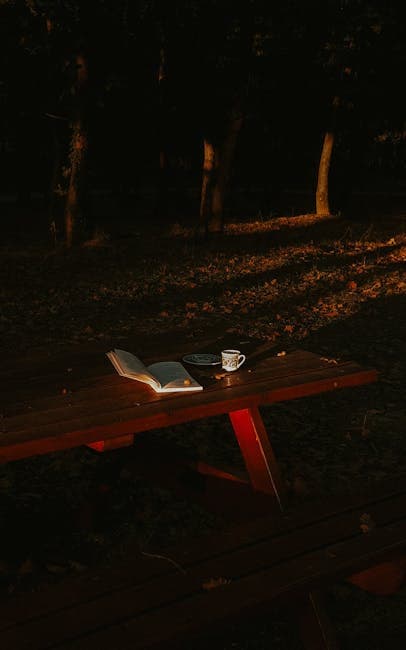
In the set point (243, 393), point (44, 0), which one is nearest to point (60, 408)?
point (243, 393)

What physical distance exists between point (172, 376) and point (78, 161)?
436 inches

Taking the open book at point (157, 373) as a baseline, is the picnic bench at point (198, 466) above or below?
below

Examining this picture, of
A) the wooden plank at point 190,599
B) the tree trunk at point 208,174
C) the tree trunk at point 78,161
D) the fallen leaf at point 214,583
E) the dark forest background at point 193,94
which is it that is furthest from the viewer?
the tree trunk at point 208,174

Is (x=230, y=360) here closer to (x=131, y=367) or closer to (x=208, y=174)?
(x=131, y=367)

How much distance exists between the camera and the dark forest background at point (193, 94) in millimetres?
13789

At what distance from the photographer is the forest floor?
146 inches

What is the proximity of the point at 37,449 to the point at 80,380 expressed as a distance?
2.42ft

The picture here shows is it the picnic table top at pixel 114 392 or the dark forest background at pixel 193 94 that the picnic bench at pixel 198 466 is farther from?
the dark forest background at pixel 193 94

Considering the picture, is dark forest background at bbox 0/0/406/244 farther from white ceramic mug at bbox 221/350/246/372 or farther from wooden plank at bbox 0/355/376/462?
wooden plank at bbox 0/355/376/462

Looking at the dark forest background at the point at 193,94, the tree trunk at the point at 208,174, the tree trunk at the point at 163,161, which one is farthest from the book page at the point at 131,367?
the tree trunk at the point at 163,161

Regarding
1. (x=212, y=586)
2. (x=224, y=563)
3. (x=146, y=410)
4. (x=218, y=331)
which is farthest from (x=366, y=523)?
(x=218, y=331)

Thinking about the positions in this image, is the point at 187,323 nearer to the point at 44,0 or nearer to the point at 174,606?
the point at 174,606

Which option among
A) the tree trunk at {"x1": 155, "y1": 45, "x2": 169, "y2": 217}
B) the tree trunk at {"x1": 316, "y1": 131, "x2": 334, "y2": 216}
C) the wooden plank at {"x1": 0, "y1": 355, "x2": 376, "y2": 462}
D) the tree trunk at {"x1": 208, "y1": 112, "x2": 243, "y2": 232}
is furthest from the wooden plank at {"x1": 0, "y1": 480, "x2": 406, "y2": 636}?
the tree trunk at {"x1": 155, "y1": 45, "x2": 169, "y2": 217}

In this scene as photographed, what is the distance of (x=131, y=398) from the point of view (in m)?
3.14
